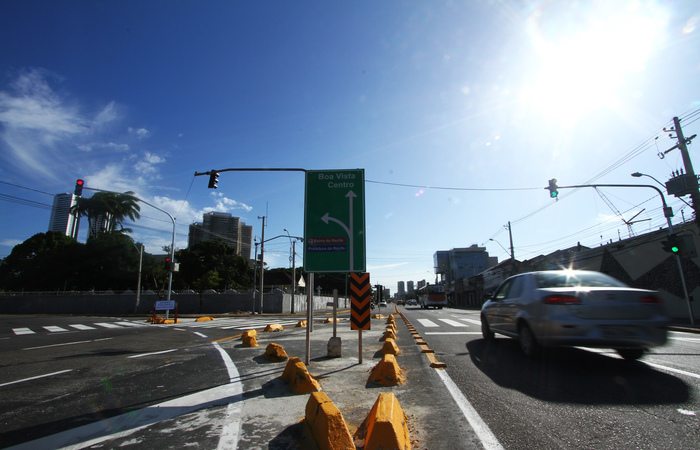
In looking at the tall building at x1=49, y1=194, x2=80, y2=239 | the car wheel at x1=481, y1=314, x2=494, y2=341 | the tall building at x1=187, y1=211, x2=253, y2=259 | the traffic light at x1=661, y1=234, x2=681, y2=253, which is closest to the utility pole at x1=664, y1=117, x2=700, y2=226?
the traffic light at x1=661, y1=234, x2=681, y2=253

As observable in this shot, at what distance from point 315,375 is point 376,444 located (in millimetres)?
2968

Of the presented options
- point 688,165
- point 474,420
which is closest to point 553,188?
point 688,165

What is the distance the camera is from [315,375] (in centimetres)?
508

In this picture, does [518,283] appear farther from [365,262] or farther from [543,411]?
[543,411]

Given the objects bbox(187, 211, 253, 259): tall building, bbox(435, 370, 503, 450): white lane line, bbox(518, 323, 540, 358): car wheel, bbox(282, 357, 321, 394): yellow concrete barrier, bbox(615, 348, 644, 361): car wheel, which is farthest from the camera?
bbox(187, 211, 253, 259): tall building

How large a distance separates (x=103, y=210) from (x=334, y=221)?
6154cm

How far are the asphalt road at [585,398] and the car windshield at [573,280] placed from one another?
1216 millimetres

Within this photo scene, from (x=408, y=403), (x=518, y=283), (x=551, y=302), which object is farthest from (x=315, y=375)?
(x=518, y=283)

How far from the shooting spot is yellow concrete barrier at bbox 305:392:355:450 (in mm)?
2434

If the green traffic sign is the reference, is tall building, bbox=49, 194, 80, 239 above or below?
above

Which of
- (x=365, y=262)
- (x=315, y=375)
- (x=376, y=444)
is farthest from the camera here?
(x=365, y=262)

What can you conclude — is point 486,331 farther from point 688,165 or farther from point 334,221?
Answer: point 688,165

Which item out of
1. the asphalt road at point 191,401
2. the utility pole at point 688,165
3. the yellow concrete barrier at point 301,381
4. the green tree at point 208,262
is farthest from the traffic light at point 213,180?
the green tree at point 208,262

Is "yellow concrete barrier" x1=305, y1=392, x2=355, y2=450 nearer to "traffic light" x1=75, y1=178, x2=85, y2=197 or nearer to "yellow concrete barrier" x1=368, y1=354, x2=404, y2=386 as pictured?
"yellow concrete barrier" x1=368, y1=354, x2=404, y2=386
